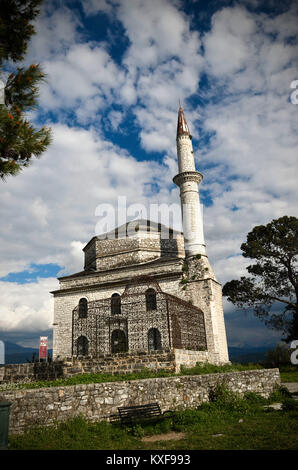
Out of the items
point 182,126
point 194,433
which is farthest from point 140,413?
point 182,126

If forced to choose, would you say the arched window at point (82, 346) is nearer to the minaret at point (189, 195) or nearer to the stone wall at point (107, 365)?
the stone wall at point (107, 365)

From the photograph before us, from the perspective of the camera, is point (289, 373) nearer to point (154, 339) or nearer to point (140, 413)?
point (154, 339)

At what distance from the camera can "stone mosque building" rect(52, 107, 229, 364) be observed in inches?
677

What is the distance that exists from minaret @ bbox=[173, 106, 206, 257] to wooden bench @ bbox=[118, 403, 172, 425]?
13.6 metres

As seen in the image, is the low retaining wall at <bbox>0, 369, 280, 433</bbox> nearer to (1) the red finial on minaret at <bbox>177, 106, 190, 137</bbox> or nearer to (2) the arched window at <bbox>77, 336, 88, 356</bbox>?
(2) the arched window at <bbox>77, 336, 88, 356</bbox>

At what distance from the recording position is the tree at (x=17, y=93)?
648cm

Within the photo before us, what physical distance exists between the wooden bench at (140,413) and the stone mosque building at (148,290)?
6.27 m

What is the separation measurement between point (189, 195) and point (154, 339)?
389 inches

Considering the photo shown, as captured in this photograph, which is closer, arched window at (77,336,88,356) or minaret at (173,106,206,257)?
arched window at (77,336,88,356)

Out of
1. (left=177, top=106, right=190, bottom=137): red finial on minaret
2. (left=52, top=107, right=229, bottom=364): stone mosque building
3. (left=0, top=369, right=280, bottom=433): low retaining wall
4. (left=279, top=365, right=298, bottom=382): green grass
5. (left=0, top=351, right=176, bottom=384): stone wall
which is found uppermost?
(left=177, top=106, right=190, bottom=137): red finial on minaret

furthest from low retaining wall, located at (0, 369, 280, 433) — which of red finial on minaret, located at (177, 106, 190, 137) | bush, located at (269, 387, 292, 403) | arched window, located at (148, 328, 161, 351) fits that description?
red finial on minaret, located at (177, 106, 190, 137)

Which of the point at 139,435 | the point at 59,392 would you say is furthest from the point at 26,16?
the point at 139,435

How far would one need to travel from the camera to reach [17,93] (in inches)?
275
